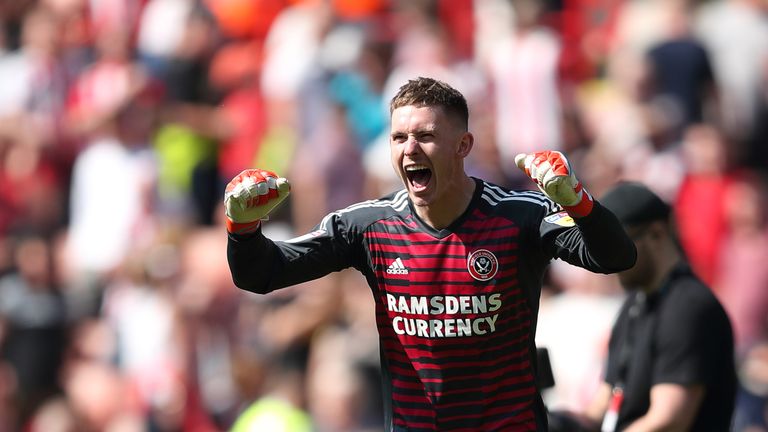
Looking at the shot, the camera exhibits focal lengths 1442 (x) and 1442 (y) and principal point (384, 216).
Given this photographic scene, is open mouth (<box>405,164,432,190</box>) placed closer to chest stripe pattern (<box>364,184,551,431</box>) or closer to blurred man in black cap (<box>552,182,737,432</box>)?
chest stripe pattern (<box>364,184,551,431</box>)

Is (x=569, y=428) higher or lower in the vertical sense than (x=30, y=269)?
lower

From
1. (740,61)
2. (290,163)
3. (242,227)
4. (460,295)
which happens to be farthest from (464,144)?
(290,163)

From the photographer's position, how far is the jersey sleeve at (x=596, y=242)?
5484 millimetres

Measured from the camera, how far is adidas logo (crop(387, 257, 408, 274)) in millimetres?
5875

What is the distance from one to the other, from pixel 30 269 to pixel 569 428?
Answer: 7.70m

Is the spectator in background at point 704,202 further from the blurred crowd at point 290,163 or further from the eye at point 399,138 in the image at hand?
the eye at point 399,138

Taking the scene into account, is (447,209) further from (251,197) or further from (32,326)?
(32,326)

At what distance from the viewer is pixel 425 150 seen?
577cm

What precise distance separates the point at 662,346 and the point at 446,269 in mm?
1444

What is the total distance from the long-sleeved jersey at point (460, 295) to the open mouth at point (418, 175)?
0.62ft

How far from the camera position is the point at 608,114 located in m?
11.8

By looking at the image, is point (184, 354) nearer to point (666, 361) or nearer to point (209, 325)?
point (209, 325)

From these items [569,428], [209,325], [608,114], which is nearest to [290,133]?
[209,325]

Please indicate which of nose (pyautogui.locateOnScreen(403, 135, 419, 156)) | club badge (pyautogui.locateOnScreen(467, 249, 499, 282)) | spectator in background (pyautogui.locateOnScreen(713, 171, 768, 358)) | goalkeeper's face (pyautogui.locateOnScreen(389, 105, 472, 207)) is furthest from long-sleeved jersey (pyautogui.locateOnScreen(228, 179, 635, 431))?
spectator in background (pyautogui.locateOnScreen(713, 171, 768, 358))
